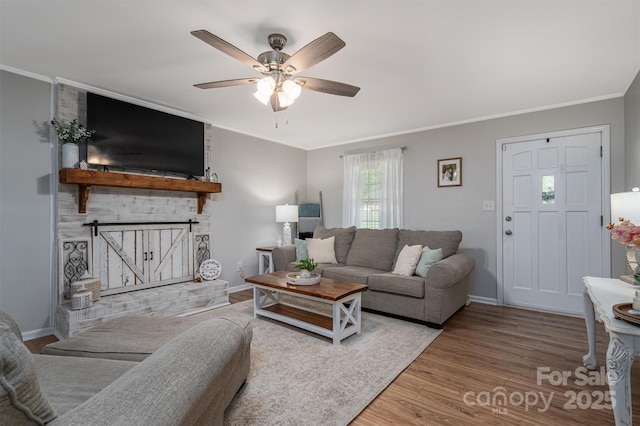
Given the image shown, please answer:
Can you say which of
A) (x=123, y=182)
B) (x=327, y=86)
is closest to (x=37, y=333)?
(x=123, y=182)

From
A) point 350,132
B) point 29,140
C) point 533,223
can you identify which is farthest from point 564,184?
point 29,140

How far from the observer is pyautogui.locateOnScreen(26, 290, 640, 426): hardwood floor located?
1.77 metres

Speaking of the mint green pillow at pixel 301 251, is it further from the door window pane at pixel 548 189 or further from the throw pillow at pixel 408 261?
the door window pane at pixel 548 189

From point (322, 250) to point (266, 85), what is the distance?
268 centimetres

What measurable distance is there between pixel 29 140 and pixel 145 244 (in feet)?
4.78

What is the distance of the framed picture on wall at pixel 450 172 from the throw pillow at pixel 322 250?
1.83 meters

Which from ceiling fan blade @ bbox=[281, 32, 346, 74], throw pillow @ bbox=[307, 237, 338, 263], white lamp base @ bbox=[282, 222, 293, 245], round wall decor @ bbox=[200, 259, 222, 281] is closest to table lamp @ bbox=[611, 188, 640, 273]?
ceiling fan blade @ bbox=[281, 32, 346, 74]

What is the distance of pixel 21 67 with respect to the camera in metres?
2.70

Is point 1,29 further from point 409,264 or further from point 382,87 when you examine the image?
point 409,264

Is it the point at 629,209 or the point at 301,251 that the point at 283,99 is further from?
the point at 629,209

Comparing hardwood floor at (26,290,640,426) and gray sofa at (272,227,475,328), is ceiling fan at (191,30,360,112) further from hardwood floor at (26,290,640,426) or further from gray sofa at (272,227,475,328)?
hardwood floor at (26,290,640,426)

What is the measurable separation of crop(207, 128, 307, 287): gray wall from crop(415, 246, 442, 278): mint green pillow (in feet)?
8.65

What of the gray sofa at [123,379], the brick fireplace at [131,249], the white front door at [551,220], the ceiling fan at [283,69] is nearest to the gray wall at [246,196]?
the brick fireplace at [131,249]

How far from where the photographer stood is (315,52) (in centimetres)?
189
